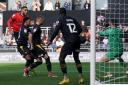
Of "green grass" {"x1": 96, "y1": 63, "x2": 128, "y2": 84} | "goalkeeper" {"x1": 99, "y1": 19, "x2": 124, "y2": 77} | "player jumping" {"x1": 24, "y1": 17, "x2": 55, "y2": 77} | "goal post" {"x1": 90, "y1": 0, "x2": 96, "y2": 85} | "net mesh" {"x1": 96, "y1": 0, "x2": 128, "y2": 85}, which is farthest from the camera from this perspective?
"player jumping" {"x1": 24, "y1": 17, "x2": 55, "y2": 77}

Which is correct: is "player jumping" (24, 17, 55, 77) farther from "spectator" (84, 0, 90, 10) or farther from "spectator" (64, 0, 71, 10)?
"spectator" (64, 0, 71, 10)

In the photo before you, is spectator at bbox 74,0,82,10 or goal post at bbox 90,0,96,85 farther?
spectator at bbox 74,0,82,10

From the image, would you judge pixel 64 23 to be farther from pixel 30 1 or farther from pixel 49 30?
pixel 30 1

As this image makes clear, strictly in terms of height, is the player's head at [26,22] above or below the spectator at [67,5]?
above

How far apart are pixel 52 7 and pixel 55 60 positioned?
671 centimetres

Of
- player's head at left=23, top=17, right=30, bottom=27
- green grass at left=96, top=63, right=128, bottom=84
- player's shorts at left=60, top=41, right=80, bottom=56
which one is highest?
player's head at left=23, top=17, right=30, bottom=27

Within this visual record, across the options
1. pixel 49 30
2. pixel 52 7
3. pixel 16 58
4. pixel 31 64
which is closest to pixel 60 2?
pixel 52 7

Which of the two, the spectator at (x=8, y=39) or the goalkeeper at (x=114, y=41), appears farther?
the spectator at (x=8, y=39)

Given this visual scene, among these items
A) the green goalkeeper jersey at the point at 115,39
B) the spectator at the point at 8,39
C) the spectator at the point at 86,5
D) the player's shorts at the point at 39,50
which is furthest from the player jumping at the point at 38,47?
the spectator at the point at 86,5

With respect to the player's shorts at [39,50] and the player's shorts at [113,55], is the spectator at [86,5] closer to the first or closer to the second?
the player's shorts at [39,50]

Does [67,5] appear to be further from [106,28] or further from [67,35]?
[67,35]

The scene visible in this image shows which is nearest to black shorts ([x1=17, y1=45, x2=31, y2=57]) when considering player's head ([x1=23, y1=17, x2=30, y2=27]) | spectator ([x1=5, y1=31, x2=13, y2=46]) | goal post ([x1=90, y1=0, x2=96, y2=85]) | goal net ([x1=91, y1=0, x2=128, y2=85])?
player's head ([x1=23, y1=17, x2=30, y2=27])

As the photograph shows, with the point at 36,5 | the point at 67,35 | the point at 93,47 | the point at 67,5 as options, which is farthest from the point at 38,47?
the point at 36,5

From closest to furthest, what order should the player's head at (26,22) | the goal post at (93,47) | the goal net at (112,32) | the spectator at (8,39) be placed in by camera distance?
1. the goal post at (93,47)
2. the goal net at (112,32)
3. the player's head at (26,22)
4. the spectator at (8,39)
